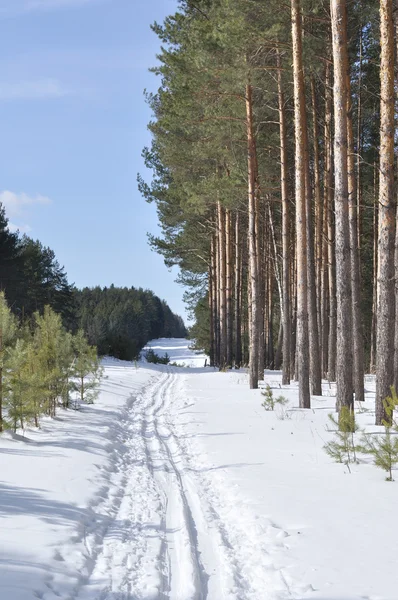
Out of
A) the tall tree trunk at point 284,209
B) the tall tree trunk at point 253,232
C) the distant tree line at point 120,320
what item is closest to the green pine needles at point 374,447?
the tall tree trunk at point 253,232

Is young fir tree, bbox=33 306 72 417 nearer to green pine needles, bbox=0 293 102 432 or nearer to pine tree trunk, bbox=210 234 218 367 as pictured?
green pine needles, bbox=0 293 102 432

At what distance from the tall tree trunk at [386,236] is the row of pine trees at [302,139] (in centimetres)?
2

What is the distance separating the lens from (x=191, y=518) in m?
5.18

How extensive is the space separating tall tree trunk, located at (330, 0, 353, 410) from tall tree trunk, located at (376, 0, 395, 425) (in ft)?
2.25

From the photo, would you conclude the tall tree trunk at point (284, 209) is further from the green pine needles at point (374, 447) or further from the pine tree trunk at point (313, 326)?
the green pine needles at point (374, 447)

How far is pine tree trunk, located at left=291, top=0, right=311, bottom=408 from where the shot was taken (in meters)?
12.0

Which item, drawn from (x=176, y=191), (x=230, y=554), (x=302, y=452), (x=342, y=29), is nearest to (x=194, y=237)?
(x=176, y=191)

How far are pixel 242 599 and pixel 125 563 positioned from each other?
1.04 metres

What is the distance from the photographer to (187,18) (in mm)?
18984

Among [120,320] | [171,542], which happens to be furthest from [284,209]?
[120,320]

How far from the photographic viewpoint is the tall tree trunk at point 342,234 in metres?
9.49

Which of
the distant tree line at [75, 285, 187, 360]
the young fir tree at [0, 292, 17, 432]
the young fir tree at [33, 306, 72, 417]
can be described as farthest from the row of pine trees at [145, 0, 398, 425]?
the distant tree line at [75, 285, 187, 360]

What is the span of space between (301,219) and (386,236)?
12.4 ft

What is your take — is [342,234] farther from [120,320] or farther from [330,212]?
[120,320]
